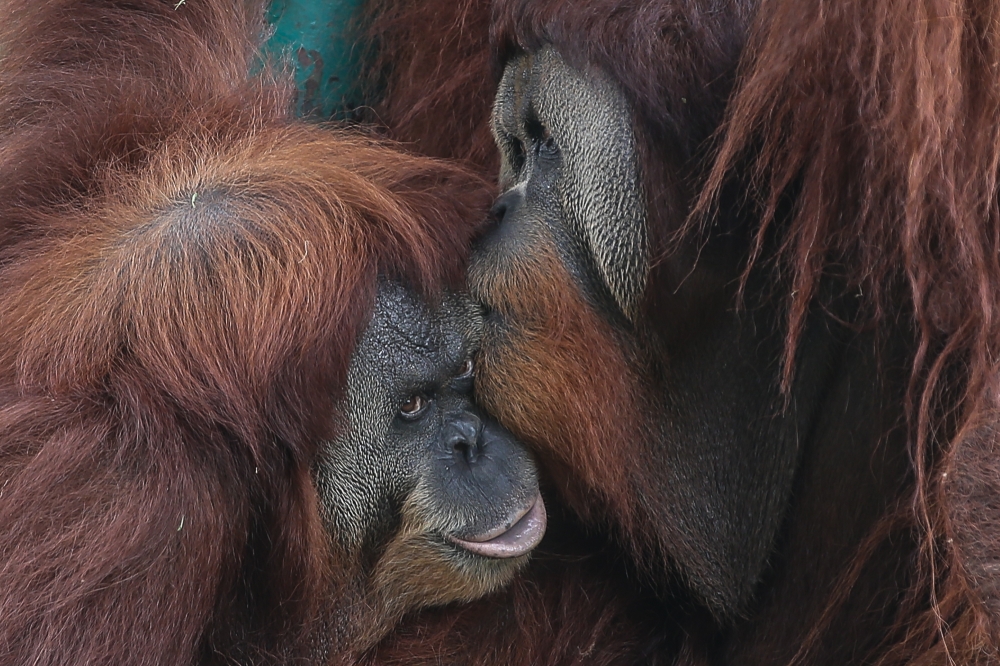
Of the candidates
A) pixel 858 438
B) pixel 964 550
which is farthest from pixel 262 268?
pixel 964 550

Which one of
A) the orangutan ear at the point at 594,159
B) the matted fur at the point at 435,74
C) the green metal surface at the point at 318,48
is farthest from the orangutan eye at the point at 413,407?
the green metal surface at the point at 318,48

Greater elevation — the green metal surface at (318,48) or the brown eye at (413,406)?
the green metal surface at (318,48)

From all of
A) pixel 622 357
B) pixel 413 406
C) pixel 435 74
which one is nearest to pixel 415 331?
pixel 413 406

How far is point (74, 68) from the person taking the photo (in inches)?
73.2

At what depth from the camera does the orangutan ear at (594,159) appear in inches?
57.5

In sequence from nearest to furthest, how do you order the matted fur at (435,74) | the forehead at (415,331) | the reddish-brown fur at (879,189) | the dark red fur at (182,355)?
1. the reddish-brown fur at (879,189)
2. the dark red fur at (182,355)
3. the forehead at (415,331)
4. the matted fur at (435,74)

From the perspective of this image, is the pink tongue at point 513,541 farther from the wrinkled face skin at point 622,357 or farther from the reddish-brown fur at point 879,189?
the reddish-brown fur at point 879,189

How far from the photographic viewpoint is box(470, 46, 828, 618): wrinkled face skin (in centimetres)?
148

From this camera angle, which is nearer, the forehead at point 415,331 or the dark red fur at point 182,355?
the dark red fur at point 182,355

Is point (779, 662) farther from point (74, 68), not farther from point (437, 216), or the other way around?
point (74, 68)

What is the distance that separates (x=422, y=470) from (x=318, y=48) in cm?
83

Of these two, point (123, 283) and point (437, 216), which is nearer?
point (123, 283)

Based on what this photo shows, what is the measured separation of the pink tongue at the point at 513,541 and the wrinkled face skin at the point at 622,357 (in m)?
0.09

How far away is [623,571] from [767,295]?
0.56 metres
